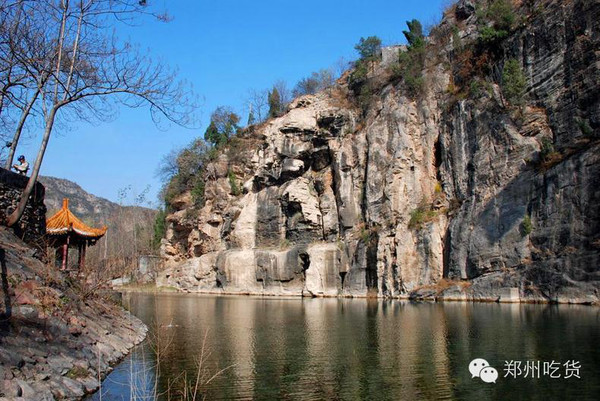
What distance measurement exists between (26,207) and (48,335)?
759cm

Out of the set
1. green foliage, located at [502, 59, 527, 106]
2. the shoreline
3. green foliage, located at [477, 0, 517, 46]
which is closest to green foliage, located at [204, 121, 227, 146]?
the shoreline

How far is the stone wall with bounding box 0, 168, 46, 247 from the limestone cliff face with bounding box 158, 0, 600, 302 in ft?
93.2

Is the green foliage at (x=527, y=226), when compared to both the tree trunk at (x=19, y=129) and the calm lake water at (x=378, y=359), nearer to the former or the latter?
the calm lake water at (x=378, y=359)

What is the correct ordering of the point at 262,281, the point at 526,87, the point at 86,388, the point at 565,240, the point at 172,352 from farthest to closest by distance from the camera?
the point at 262,281 → the point at 526,87 → the point at 565,240 → the point at 172,352 → the point at 86,388

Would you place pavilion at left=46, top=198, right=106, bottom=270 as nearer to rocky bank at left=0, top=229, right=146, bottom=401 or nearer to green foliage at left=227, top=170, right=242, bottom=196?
rocky bank at left=0, top=229, right=146, bottom=401

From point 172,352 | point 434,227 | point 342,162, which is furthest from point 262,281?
point 172,352

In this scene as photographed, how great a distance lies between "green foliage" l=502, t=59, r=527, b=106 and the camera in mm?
42688

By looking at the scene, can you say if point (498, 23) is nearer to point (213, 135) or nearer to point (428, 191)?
point (428, 191)

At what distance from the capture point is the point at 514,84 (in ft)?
140

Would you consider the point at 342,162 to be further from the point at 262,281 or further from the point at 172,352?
the point at 172,352

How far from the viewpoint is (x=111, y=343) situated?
16000mm

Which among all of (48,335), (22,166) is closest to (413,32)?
(22,166)

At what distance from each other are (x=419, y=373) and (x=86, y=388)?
26.7ft

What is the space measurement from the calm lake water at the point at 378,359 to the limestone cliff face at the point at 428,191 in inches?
434
